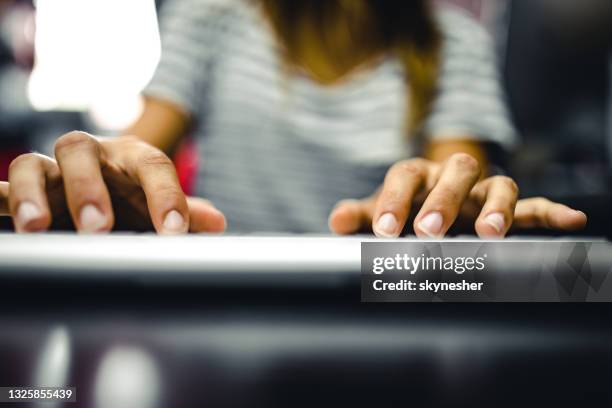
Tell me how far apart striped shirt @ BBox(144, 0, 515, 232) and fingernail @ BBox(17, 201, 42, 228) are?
43 centimetres

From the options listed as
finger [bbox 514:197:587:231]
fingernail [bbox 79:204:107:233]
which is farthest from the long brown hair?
fingernail [bbox 79:204:107:233]

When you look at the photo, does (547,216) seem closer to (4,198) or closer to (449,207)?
(449,207)

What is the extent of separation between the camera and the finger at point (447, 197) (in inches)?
8.9

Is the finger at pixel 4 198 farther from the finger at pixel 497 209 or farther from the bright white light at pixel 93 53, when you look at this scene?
the bright white light at pixel 93 53

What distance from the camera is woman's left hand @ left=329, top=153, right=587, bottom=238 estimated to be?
9.0 inches

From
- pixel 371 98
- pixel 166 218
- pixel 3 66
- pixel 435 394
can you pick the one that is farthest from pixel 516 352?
pixel 3 66

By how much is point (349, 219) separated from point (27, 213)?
167 mm

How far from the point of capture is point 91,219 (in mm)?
207

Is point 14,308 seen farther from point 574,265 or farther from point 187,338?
point 574,265

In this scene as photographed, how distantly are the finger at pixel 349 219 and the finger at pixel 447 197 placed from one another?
0.18 ft

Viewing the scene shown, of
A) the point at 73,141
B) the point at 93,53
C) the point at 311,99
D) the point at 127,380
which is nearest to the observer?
the point at 127,380

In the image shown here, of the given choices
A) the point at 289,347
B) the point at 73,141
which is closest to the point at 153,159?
the point at 73,141

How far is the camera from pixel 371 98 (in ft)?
2.00

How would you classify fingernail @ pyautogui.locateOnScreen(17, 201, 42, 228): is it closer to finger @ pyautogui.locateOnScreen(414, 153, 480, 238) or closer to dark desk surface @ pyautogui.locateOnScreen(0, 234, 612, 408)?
dark desk surface @ pyautogui.locateOnScreen(0, 234, 612, 408)
